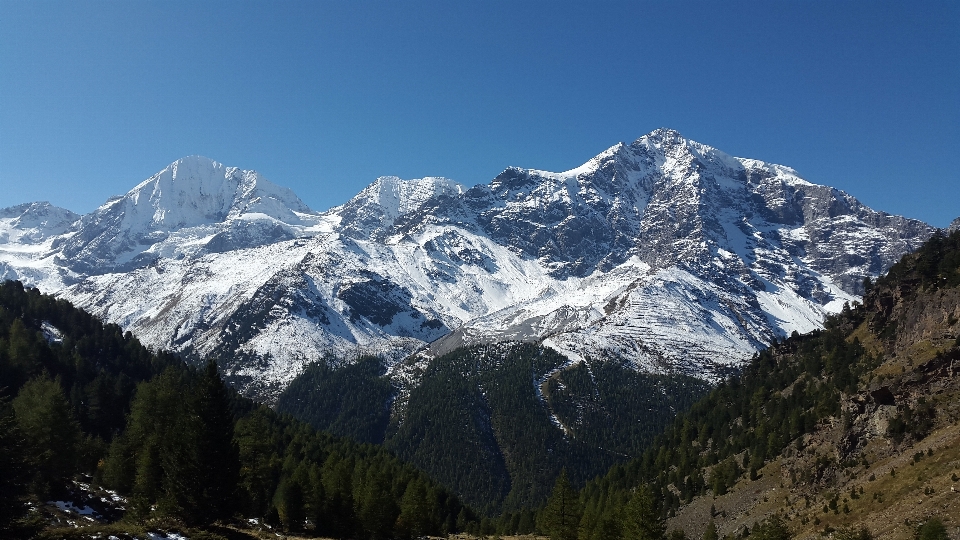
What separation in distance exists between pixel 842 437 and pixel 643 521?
118 ft

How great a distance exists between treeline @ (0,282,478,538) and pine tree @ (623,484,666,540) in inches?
1139

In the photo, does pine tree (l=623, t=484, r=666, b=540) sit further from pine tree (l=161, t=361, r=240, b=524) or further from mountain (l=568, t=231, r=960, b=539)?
pine tree (l=161, t=361, r=240, b=524)

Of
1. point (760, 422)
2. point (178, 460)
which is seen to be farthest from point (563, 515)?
point (760, 422)

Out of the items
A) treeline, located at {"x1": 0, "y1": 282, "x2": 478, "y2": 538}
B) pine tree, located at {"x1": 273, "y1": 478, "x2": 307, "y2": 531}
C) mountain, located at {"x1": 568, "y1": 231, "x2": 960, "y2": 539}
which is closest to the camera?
treeline, located at {"x1": 0, "y1": 282, "x2": 478, "y2": 538}

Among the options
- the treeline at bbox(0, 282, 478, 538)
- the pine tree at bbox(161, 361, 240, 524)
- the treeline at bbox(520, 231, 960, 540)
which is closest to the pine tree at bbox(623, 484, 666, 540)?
the treeline at bbox(520, 231, 960, 540)

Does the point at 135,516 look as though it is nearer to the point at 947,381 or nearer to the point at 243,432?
the point at 243,432

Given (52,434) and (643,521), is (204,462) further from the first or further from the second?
(643,521)

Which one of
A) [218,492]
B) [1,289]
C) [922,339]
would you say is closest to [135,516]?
[218,492]

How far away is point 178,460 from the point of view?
144ft

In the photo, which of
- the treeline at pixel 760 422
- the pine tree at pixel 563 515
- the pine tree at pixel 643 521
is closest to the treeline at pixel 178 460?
the pine tree at pixel 563 515

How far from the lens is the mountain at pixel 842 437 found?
55.9 meters

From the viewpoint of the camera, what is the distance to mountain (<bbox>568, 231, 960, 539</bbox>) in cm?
5591

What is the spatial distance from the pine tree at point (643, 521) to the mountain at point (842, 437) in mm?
8675

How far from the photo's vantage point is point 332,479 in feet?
220
